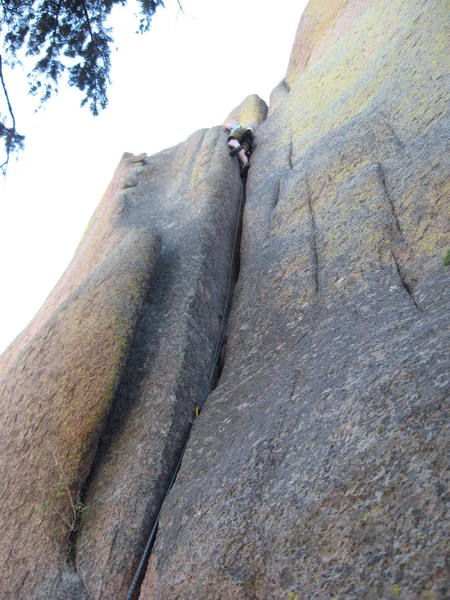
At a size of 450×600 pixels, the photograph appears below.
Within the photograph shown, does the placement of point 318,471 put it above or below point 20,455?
below

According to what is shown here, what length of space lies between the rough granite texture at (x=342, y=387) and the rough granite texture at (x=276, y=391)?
23 millimetres

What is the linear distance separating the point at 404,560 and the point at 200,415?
13.6 ft

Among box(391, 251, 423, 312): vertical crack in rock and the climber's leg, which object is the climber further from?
box(391, 251, 423, 312): vertical crack in rock

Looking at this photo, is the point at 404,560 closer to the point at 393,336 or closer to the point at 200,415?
the point at 393,336

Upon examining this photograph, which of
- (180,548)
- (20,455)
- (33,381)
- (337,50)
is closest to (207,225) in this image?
(33,381)

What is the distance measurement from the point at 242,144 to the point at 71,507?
12.5 meters

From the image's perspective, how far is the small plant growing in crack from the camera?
21.7 feet

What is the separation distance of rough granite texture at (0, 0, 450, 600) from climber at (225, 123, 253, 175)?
298 centimetres

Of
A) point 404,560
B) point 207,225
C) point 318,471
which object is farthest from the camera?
point 207,225

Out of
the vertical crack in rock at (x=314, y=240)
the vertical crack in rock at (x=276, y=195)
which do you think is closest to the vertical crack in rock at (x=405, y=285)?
the vertical crack in rock at (x=314, y=240)

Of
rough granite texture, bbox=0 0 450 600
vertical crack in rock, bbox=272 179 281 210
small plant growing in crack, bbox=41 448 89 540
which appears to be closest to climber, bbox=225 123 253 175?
rough granite texture, bbox=0 0 450 600

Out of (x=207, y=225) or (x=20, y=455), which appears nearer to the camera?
(x=20, y=455)

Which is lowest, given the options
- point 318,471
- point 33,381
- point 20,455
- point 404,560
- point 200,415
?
point 404,560

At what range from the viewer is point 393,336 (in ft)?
19.3
